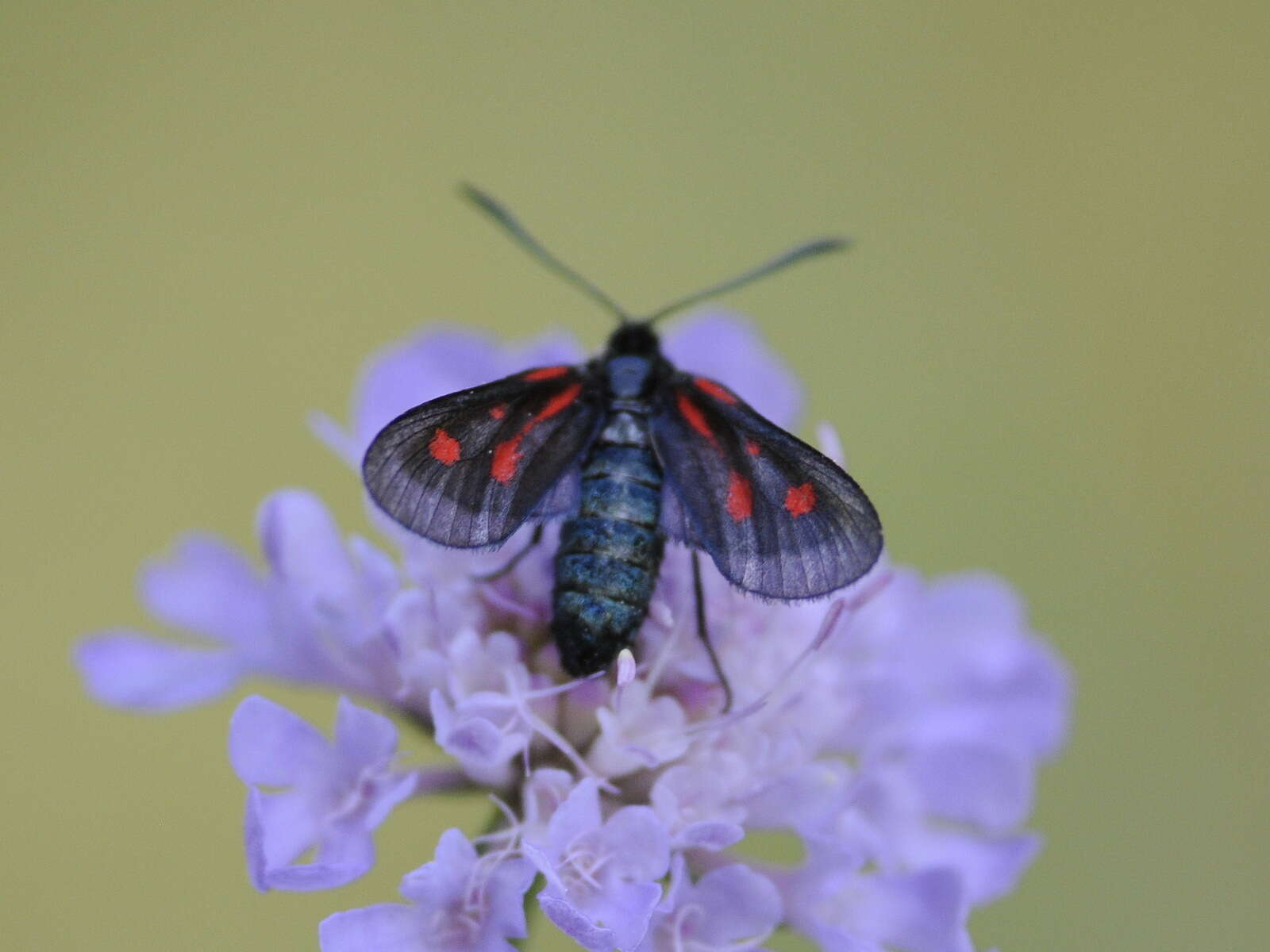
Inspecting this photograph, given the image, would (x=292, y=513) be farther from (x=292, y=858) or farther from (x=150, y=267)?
(x=150, y=267)

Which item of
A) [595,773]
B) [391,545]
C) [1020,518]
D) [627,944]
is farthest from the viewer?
[1020,518]

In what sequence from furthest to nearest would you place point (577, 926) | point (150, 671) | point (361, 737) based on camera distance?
1. point (150, 671)
2. point (361, 737)
3. point (577, 926)

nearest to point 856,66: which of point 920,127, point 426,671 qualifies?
point 920,127

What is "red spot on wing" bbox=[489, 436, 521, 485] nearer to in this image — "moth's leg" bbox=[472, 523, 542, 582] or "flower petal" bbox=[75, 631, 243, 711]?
"moth's leg" bbox=[472, 523, 542, 582]

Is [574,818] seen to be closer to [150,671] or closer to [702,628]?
[702,628]

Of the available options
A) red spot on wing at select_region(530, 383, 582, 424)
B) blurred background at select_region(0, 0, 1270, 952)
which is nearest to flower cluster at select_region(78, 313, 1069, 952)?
red spot on wing at select_region(530, 383, 582, 424)

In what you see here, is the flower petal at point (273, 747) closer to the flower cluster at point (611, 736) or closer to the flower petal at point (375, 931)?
the flower cluster at point (611, 736)

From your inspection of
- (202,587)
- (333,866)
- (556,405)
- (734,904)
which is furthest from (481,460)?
(202,587)
